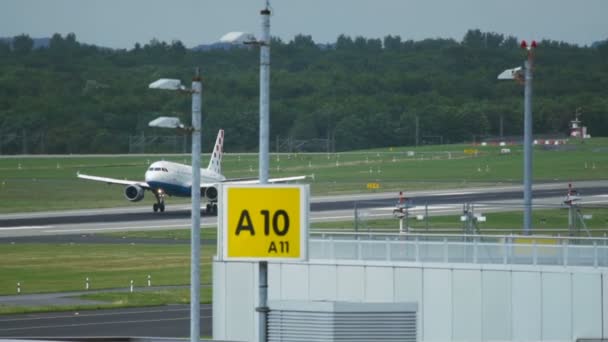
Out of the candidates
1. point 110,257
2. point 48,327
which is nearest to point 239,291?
point 48,327

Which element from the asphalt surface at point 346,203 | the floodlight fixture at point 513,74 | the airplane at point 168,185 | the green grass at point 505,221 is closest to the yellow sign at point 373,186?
the asphalt surface at point 346,203

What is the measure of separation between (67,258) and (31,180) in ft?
245

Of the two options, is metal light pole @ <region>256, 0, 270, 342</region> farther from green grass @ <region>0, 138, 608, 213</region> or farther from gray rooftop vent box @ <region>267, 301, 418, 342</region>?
green grass @ <region>0, 138, 608, 213</region>

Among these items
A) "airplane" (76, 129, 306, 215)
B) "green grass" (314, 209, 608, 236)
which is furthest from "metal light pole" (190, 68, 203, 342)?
"airplane" (76, 129, 306, 215)

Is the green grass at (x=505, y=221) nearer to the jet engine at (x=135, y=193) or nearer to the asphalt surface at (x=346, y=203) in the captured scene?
the asphalt surface at (x=346, y=203)

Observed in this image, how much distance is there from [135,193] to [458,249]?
7494 centimetres

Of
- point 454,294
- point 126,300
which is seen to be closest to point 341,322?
point 454,294

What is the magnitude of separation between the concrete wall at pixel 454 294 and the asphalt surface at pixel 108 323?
7.38 meters

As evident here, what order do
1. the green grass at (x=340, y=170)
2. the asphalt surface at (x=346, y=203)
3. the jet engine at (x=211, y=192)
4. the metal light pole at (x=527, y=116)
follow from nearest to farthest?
the metal light pole at (x=527, y=116), the asphalt surface at (x=346, y=203), the jet engine at (x=211, y=192), the green grass at (x=340, y=170)

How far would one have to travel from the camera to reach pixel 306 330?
29484 millimetres

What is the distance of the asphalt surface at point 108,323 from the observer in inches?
2023

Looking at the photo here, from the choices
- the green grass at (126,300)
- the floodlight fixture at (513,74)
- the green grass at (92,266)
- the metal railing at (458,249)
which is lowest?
the green grass at (126,300)

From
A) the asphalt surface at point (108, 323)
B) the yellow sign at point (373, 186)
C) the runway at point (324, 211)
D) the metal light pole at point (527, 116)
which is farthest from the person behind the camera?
the yellow sign at point (373, 186)

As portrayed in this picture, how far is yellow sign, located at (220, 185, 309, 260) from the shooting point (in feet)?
82.4
